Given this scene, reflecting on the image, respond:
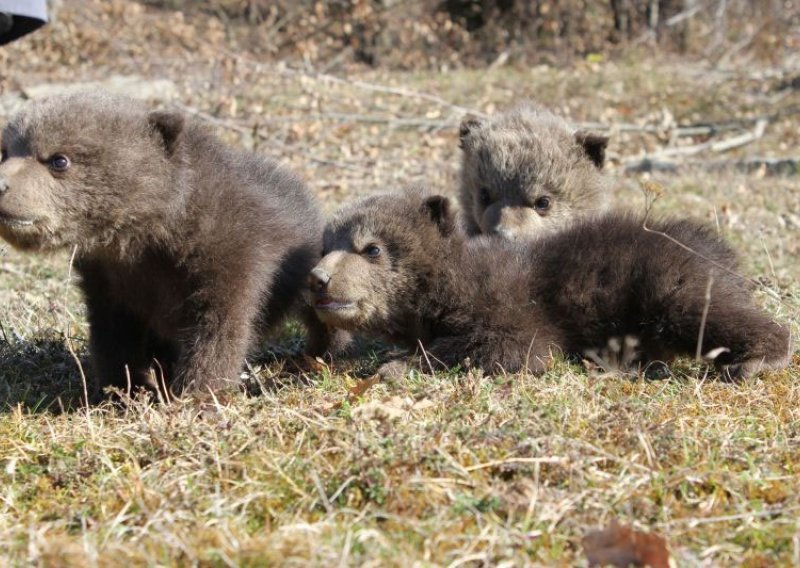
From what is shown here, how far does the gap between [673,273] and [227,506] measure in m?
3.00

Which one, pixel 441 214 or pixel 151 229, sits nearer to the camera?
pixel 151 229

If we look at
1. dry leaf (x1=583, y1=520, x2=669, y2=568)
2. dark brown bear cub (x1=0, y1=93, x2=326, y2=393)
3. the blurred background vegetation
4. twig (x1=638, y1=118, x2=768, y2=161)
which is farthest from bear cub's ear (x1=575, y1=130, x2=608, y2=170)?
the blurred background vegetation

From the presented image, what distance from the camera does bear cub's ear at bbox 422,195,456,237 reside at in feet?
18.9

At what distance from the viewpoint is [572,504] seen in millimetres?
3488

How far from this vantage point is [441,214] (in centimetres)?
579

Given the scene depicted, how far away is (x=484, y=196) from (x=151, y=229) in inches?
137

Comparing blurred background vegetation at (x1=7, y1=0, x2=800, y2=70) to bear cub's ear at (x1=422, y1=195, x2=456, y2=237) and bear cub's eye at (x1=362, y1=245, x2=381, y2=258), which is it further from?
bear cub's eye at (x1=362, y1=245, x2=381, y2=258)

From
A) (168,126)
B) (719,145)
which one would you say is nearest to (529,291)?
(168,126)

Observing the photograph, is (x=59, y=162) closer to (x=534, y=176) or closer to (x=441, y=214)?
(x=441, y=214)

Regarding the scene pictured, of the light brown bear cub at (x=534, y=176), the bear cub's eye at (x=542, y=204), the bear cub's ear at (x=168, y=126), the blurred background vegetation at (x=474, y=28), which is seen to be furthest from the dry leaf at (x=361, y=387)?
the blurred background vegetation at (x=474, y=28)

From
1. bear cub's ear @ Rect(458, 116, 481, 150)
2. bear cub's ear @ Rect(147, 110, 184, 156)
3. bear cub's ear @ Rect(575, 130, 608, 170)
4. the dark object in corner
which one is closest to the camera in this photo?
bear cub's ear @ Rect(147, 110, 184, 156)

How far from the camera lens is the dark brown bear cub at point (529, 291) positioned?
5281mm

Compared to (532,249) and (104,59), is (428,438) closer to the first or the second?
(532,249)

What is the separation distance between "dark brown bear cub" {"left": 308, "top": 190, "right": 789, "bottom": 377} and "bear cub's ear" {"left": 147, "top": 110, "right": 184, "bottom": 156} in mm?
1040
